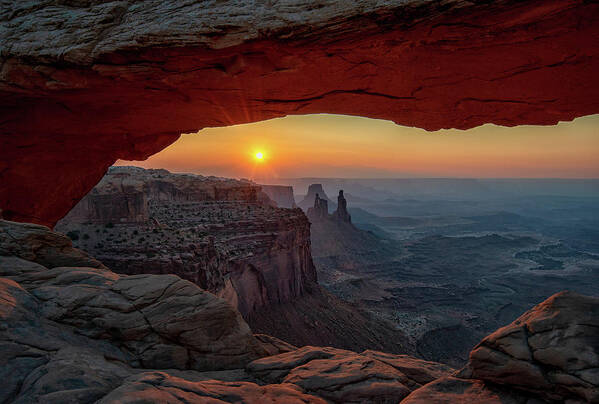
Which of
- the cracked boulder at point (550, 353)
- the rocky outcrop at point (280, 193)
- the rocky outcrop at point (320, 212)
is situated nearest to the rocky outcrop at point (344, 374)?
the cracked boulder at point (550, 353)

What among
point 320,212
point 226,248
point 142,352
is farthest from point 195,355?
point 320,212

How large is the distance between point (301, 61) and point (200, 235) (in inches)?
664

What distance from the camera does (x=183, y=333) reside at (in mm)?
5992

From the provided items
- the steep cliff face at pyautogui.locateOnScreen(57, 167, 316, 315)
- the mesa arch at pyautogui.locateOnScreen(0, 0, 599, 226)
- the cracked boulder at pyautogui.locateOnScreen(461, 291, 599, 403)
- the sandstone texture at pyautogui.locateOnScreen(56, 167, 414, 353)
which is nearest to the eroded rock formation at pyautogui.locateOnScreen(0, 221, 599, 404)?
the cracked boulder at pyautogui.locateOnScreen(461, 291, 599, 403)

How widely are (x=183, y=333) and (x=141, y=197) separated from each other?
1824 centimetres

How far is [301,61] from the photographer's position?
6.13 m

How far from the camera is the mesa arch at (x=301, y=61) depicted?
16.7ft

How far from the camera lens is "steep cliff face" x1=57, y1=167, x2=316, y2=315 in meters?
17.3

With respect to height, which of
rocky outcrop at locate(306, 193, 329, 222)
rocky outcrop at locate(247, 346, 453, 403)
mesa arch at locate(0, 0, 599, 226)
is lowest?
rocky outcrop at locate(306, 193, 329, 222)

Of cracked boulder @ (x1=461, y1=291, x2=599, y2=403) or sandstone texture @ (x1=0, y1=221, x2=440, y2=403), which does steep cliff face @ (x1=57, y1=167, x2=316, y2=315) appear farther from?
cracked boulder @ (x1=461, y1=291, x2=599, y2=403)

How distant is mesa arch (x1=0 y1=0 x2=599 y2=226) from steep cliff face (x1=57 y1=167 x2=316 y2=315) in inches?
374

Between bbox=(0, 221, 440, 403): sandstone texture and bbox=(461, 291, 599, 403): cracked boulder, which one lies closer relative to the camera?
bbox=(0, 221, 440, 403): sandstone texture

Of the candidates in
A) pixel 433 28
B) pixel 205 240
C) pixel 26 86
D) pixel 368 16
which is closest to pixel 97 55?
pixel 26 86

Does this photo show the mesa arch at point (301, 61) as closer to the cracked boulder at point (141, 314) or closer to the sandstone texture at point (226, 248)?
the cracked boulder at point (141, 314)
